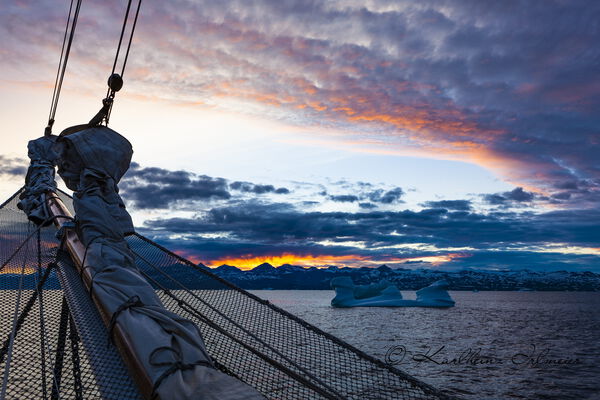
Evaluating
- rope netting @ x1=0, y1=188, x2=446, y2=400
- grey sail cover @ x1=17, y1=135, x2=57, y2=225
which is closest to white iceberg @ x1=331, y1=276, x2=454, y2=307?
grey sail cover @ x1=17, y1=135, x2=57, y2=225

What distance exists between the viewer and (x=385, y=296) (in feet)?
261

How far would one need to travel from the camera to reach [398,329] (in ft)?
137

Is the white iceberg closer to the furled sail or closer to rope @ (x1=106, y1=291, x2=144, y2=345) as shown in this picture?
the furled sail

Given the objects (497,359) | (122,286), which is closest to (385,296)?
(497,359)

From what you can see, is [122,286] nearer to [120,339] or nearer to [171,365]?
[120,339]

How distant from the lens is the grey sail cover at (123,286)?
1.83 meters

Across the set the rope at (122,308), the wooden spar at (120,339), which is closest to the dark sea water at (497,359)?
the wooden spar at (120,339)

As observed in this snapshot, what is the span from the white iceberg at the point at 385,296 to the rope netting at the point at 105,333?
6524 centimetres

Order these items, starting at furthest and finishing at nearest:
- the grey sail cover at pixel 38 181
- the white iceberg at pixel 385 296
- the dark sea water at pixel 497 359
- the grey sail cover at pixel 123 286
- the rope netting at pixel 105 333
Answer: the white iceberg at pixel 385 296 → the dark sea water at pixel 497 359 → the grey sail cover at pixel 38 181 → the rope netting at pixel 105 333 → the grey sail cover at pixel 123 286

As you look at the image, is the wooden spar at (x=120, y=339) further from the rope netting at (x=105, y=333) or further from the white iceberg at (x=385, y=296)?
the white iceberg at (x=385, y=296)

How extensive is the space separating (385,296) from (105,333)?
80502 mm

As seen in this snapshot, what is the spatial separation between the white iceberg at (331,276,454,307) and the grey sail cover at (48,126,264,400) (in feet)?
217

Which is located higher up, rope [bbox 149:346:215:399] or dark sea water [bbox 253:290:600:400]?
rope [bbox 149:346:215:399]

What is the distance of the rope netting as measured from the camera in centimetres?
255
